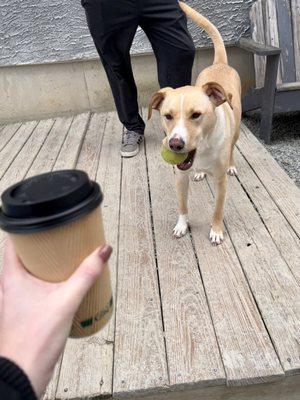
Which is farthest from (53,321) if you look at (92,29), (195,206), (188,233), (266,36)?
(266,36)

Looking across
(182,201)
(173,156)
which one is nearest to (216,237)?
(182,201)

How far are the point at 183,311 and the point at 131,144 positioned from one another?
1.94m

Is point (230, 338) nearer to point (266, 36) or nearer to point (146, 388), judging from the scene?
point (146, 388)

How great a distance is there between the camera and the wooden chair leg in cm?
313

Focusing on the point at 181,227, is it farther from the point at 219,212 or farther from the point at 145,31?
the point at 145,31

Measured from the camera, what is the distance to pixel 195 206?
2.52 m

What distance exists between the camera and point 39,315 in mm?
715

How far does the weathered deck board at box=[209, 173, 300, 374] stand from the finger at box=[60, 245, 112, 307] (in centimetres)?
101

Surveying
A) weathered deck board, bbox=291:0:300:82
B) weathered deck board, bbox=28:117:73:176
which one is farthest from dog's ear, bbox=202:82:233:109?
weathered deck board, bbox=291:0:300:82

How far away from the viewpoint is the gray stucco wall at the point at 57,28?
12.7 ft

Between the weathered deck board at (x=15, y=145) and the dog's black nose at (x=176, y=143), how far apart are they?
1.87 m

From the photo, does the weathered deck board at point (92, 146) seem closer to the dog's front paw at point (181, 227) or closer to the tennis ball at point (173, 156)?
the dog's front paw at point (181, 227)

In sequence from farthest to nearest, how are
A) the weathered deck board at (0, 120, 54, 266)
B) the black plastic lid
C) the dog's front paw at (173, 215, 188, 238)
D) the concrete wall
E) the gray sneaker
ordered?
1. the concrete wall
2. the gray sneaker
3. the weathered deck board at (0, 120, 54, 266)
4. the dog's front paw at (173, 215, 188, 238)
5. the black plastic lid

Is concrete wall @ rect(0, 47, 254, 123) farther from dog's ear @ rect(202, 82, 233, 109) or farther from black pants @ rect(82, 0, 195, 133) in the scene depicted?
dog's ear @ rect(202, 82, 233, 109)
